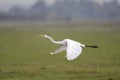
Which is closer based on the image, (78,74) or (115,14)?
(78,74)

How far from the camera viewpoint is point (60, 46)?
14.5 metres

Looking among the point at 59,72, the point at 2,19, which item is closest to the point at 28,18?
the point at 2,19

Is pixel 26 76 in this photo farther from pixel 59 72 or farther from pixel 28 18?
pixel 28 18

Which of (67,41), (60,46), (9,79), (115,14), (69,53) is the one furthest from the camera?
(115,14)

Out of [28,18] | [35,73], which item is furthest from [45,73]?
[28,18]

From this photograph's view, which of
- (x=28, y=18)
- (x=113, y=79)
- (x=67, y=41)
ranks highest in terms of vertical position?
(x=28, y=18)

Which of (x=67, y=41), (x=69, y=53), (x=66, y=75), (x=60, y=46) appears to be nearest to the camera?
(x=69, y=53)

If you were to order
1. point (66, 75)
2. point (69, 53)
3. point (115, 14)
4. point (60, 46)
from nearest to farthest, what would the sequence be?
point (69, 53) < point (60, 46) < point (66, 75) < point (115, 14)

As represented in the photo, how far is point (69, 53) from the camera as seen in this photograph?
36.0 ft

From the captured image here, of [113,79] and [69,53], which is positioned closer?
[69,53]

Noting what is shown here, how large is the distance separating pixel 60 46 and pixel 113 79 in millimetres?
2377

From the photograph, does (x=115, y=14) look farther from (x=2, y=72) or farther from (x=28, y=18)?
(x=2, y=72)

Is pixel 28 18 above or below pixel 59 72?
above

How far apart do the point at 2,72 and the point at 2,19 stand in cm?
17857
